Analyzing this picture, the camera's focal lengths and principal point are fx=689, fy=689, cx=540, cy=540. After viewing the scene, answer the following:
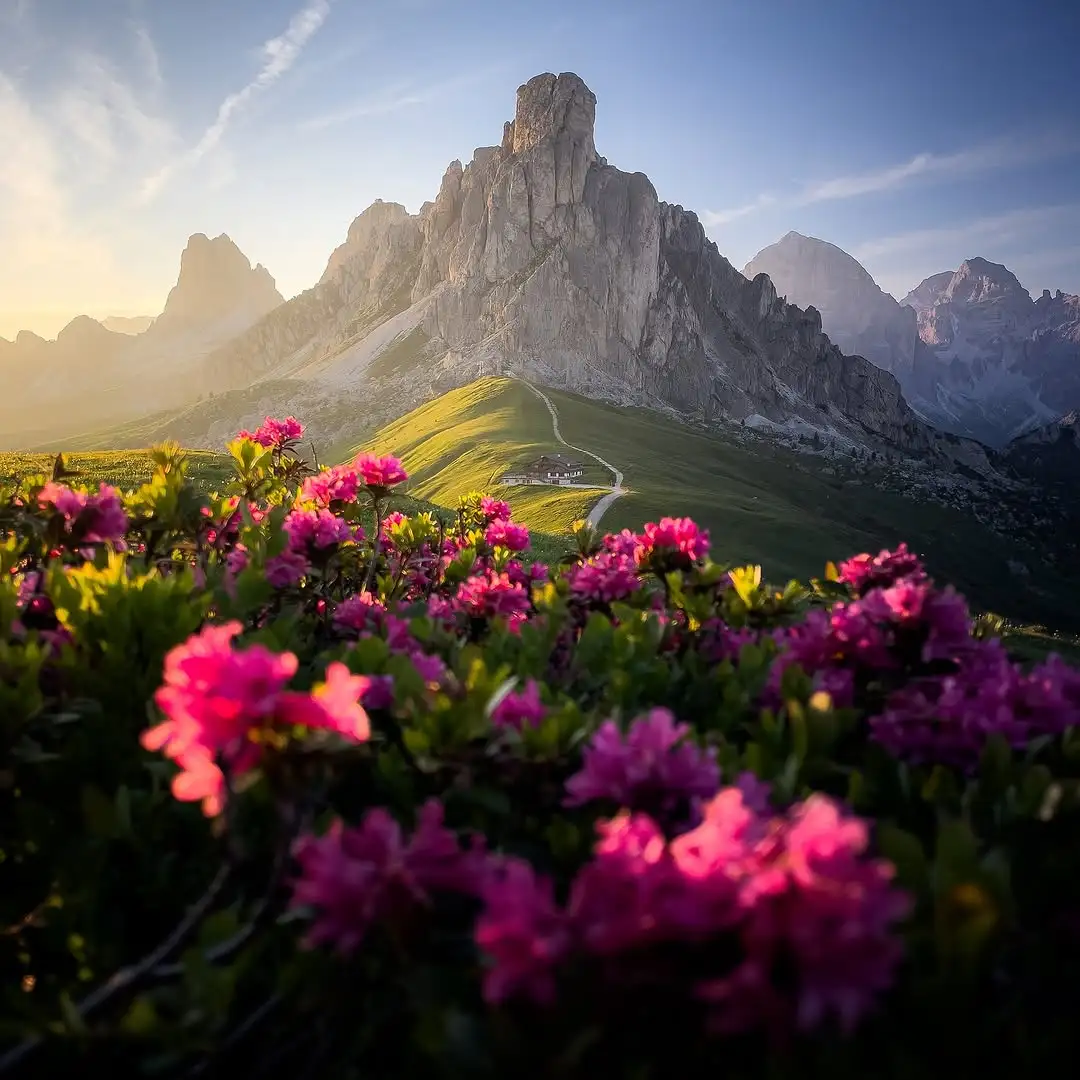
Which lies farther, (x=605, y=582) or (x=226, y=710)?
(x=605, y=582)

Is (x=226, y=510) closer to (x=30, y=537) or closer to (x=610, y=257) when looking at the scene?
(x=30, y=537)


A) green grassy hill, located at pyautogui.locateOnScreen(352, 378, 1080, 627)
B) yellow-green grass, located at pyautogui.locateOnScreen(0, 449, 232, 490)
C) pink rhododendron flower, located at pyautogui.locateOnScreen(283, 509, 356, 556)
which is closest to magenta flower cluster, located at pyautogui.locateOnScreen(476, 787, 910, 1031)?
pink rhododendron flower, located at pyautogui.locateOnScreen(283, 509, 356, 556)

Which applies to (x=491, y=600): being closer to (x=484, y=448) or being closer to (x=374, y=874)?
(x=374, y=874)

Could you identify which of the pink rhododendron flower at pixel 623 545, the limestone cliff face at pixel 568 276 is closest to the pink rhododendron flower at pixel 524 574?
the pink rhododendron flower at pixel 623 545

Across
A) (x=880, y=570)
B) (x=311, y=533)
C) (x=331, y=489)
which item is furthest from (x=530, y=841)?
(x=331, y=489)

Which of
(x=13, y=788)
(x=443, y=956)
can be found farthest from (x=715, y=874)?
(x=13, y=788)

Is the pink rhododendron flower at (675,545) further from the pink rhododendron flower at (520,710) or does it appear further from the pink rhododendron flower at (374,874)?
the pink rhododendron flower at (374,874)

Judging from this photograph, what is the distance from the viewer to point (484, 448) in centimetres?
7769

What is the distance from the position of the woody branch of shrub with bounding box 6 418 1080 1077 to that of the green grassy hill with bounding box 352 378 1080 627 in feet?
133

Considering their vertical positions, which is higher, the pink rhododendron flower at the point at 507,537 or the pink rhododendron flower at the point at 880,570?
the pink rhododendron flower at the point at 507,537

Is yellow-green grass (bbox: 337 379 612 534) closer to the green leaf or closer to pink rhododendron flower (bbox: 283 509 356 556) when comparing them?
pink rhododendron flower (bbox: 283 509 356 556)

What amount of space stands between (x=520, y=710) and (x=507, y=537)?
3331 millimetres

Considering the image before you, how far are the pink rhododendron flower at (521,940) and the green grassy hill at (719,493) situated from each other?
41870 mm

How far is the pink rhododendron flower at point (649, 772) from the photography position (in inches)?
66.8
